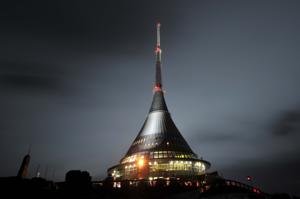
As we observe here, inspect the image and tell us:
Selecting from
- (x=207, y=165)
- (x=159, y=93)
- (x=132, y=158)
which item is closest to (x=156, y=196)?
(x=132, y=158)

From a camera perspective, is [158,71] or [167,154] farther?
[158,71]

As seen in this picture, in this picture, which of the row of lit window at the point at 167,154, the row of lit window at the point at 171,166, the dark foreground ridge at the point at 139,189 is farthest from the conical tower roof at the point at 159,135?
the dark foreground ridge at the point at 139,189

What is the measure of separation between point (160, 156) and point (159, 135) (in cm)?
739

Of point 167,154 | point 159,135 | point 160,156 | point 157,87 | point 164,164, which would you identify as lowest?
point 164,164

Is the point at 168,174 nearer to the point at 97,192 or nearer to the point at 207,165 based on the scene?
the point at 207,165

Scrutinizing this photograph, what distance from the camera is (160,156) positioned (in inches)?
2506

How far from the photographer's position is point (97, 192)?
31.2 metres

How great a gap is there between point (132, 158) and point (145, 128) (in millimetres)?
10993

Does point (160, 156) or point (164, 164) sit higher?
point (160, 156)

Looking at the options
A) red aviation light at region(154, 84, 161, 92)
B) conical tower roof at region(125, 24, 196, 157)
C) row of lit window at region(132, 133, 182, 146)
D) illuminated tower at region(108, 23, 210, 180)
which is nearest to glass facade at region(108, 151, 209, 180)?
illuminated tower at region(108, 23, 210, 180)

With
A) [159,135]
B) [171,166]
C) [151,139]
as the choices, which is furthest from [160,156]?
[159,135]

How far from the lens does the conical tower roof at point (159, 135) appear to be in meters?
66.8

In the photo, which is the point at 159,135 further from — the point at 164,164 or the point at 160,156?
the point at 164,164

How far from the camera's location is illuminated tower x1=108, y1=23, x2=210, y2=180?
206ft
